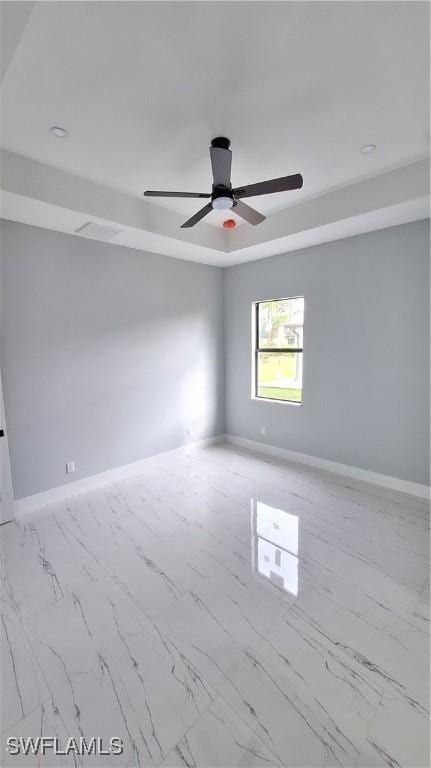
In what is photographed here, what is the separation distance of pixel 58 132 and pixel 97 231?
3.33 ft

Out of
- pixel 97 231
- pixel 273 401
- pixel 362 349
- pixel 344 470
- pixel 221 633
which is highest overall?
pixel 97 231

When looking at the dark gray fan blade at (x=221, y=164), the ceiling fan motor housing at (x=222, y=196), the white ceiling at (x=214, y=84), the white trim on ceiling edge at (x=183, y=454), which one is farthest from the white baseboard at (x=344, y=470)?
the dark gray fan blade at (x=221, y=164)

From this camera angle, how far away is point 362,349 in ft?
11.6

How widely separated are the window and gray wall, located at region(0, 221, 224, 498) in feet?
2.49

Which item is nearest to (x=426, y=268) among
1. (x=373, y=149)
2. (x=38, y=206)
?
(x=373, y=149)

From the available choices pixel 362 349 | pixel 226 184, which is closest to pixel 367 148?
pixel 226 184

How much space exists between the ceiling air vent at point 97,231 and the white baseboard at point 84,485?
101 inches

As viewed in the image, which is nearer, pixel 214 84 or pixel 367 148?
pixel 214 84

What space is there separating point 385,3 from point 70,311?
308cm

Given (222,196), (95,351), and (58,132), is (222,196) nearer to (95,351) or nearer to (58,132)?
(58,132)

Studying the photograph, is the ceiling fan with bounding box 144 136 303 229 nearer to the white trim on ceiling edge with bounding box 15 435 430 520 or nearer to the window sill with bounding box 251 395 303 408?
the window sill with bounding box 251 395 303 408

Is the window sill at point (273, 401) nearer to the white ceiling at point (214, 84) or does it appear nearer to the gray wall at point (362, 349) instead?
the gray wall at point (362, 349)

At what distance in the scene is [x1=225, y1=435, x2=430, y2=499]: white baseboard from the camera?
329cm

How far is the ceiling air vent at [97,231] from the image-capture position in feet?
10.0
